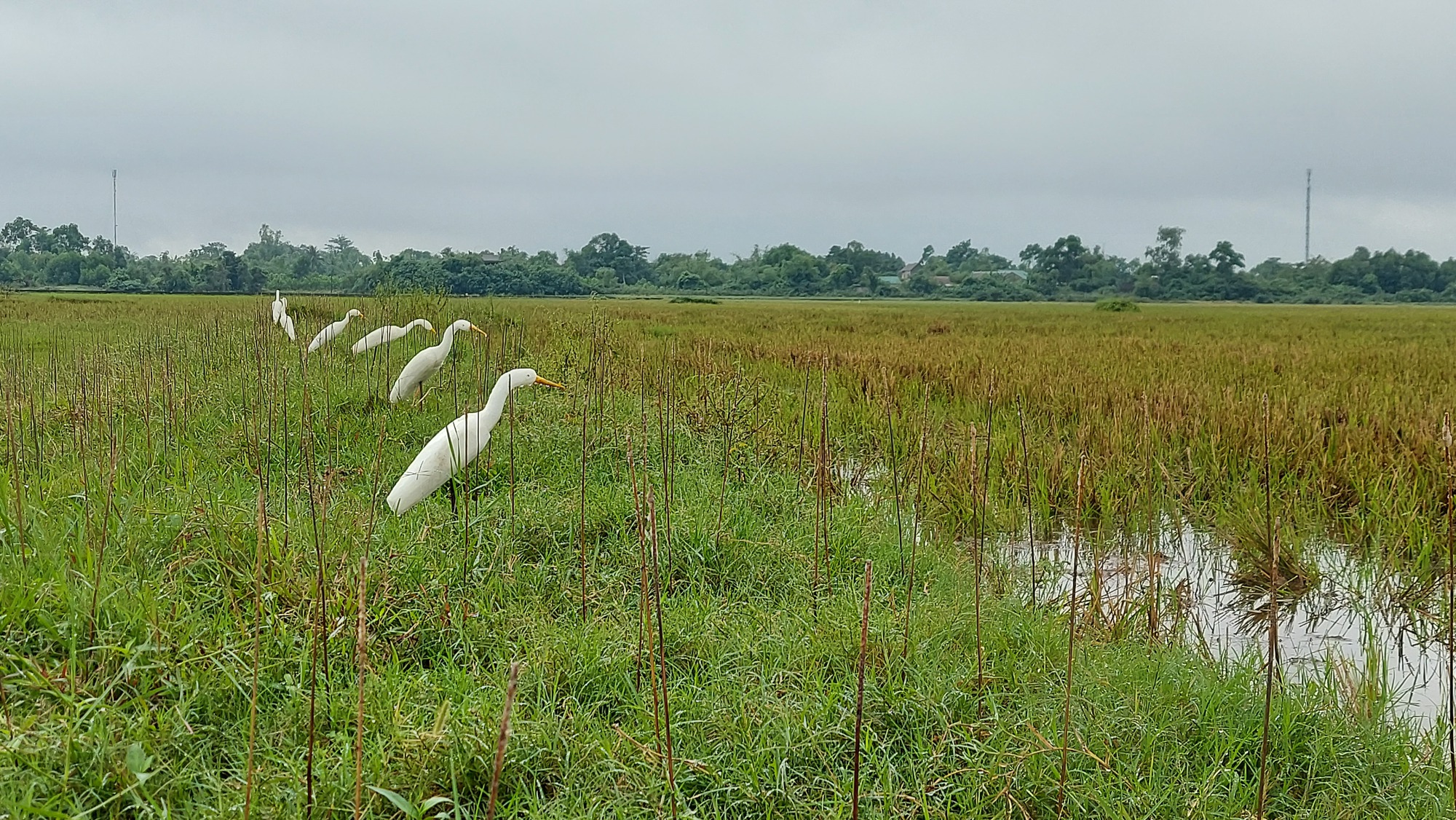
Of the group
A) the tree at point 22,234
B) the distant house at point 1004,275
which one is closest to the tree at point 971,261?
the distant house at point 1004,275

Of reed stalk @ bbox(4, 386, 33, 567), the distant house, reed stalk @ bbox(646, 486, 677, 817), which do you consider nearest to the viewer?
reed stalk @ bbox(646, 486, 677, 817)

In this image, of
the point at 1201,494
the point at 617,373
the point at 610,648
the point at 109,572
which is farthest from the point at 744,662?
the point at 617,373

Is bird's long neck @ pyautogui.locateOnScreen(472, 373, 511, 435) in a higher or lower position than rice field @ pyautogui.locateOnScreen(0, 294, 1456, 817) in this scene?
higher

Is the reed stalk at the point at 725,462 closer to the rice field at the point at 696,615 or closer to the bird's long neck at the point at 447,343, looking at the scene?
the rice field at the point at 696,615

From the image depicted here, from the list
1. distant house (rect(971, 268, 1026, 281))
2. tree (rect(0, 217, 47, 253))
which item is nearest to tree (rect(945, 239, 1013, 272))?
distant house (rect(971, 268, 1026, 281))

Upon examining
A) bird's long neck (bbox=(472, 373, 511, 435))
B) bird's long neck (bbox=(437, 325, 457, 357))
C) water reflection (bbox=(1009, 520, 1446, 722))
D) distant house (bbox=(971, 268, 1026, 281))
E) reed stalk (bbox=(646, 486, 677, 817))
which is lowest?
water reflection (bbox=(1009, 520, 1446, 722))

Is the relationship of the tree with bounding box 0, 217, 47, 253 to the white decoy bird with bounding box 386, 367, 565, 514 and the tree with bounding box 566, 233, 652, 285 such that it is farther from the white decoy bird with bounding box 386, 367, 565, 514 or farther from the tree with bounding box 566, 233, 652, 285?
the white decoy bird with bounding box 386, 367, 565, 514

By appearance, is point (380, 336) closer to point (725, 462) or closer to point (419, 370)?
point (419, 370)

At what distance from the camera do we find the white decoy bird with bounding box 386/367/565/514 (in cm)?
388

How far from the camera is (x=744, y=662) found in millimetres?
2850

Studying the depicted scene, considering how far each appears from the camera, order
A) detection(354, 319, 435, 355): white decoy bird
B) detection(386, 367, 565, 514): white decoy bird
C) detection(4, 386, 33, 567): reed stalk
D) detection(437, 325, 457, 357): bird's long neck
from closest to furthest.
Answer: detection(4, 386, 33, 567): reed stalk, detection(386, 367, 565, 514): white decoy bird, detection(437, 325, 457, 357): bird's long neck, detection(354, 319, 435, 355): white decoy bird

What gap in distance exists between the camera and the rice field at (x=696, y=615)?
7.09 feet

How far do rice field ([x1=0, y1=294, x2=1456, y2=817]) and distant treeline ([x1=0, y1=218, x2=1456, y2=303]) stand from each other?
169 ft

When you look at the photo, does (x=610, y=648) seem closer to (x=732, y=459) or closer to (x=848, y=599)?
(x=848, y=599)
